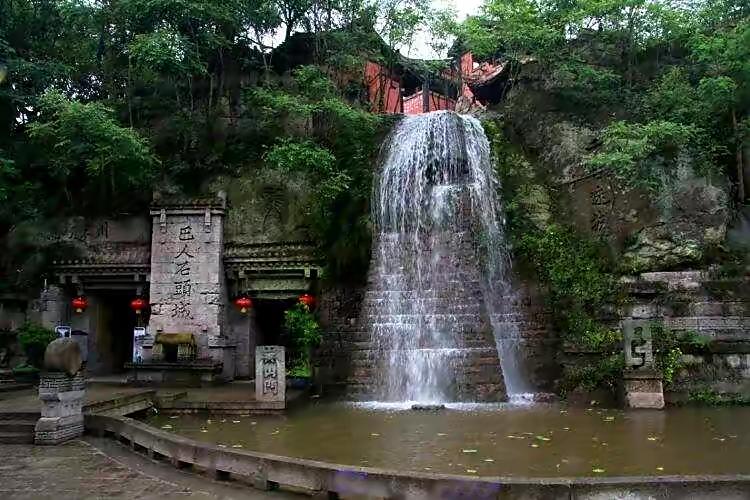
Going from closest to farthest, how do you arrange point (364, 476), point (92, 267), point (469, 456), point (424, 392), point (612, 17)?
point (364, 476) < point (469, 456) < point (424, 392) < point (92, 267) < point (612, 17)

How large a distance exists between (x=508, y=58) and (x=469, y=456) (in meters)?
17.4

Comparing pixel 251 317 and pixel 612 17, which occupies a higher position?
pixel 612 17

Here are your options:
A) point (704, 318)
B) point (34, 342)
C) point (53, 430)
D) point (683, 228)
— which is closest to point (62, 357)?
point (53, 430)

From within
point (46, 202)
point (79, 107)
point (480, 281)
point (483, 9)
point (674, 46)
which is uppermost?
point (483, 9)

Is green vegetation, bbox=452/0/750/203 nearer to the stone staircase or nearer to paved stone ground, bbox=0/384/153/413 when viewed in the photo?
paved stone ground, bbox=0/384/153/413

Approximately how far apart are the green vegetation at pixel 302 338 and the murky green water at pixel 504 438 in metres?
2.93

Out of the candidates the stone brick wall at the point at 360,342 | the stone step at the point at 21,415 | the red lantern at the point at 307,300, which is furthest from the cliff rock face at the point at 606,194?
the stone step at the point at 21,415

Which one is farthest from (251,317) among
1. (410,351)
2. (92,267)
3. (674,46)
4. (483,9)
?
(674,46)

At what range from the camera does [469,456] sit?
758 cm

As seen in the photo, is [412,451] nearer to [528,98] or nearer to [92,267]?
[92,267]

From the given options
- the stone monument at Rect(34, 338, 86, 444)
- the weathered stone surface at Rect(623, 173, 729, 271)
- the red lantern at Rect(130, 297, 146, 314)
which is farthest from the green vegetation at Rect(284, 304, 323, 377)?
the weathered stone surface at Rect(623, 173, 729, 271)

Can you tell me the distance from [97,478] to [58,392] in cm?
273

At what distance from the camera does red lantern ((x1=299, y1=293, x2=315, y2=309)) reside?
53.7 ft

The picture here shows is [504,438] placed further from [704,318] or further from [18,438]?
[704,318]
